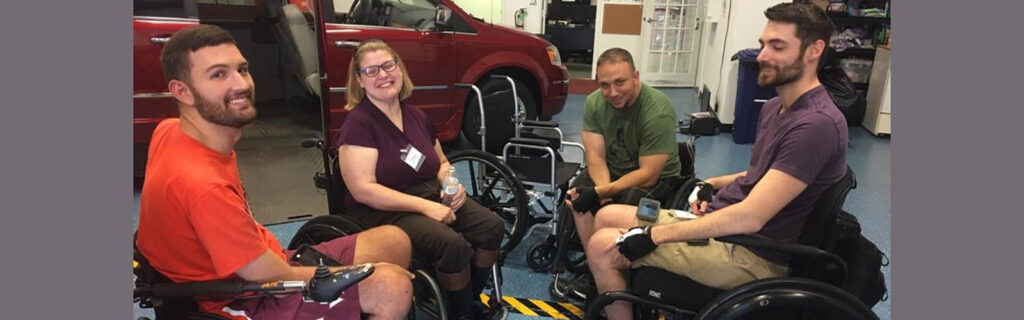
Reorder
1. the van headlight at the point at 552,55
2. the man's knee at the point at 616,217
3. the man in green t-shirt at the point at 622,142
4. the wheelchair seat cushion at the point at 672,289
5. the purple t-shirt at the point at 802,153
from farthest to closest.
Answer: the van headlight at the point at 552,55 → the man in green t-shirt at the point at 622,142 → the man's knee at the point at 616,217 → the wheelchair seat cushion at the point at 672,289 → the purple t-shirt at the point at 802,153

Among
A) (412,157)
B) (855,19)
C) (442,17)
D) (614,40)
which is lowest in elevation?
(412,157)

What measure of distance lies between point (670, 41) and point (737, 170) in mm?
3842

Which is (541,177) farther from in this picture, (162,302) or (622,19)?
(622,19)

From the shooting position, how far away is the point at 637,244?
1.66 metres

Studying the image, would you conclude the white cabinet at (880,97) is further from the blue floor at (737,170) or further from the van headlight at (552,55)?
the van headlight at (552,55)

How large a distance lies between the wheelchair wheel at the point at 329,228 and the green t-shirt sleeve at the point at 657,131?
3.78 ft

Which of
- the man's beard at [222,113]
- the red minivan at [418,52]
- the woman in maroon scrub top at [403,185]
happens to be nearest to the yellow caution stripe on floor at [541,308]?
the woman in maroon scrub top at [403,185]

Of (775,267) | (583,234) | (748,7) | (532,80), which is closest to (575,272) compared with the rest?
(583,234)

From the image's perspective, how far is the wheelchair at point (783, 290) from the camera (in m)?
1.42

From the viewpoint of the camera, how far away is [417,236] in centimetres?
186

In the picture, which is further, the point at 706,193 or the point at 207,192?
the point at 706,193

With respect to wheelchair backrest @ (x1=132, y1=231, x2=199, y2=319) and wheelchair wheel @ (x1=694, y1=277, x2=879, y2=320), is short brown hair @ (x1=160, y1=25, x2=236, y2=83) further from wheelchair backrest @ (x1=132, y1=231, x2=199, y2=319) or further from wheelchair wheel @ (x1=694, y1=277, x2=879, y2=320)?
wheelchair wheel @ (x1=694, y1=277, x2=879, y2=320)

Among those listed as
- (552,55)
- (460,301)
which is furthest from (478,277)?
(552,55)

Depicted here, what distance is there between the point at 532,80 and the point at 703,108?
8.47ft
